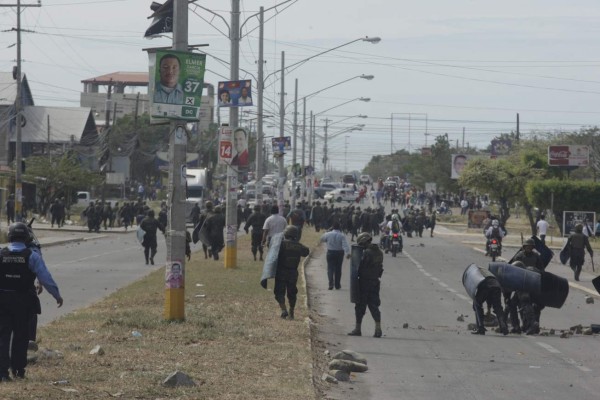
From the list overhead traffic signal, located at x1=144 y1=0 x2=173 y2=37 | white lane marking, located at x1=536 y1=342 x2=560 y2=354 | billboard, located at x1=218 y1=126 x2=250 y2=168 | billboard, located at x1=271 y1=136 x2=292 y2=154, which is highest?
overhead traffic signal, located at x1=144 y1=0 x2=173 y2=37

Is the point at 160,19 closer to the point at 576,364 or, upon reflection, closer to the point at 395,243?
the point at 576,364

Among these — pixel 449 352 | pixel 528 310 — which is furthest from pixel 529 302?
pixel 449 352

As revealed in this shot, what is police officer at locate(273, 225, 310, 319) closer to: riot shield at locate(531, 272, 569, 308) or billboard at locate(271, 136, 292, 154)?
riot shield at locate(531, 272, 569, 308)

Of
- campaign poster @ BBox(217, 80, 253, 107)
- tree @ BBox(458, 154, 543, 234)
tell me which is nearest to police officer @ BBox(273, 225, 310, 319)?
campaign poster @ BBox(217, 80, 253, 107)

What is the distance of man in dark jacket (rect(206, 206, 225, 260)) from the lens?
1231 inches

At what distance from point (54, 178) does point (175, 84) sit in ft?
178

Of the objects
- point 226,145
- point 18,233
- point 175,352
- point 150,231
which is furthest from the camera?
point 150,231

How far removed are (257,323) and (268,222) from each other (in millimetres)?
11355

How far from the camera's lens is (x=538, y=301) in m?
17.7

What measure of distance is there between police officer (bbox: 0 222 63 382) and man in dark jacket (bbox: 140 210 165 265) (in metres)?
19.4

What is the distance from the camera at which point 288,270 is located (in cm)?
1775

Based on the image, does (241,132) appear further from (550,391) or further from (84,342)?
(550,391)

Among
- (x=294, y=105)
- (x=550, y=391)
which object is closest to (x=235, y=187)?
(x=550, y=391)

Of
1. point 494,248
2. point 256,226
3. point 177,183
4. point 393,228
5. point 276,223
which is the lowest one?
point 494,248
